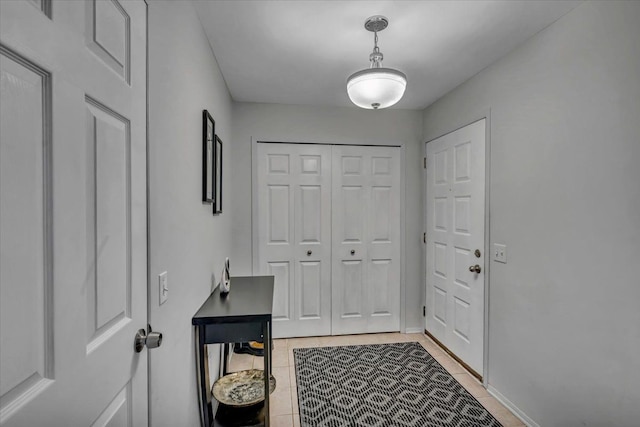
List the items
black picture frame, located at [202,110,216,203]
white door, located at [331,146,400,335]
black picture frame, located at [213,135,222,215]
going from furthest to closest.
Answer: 1. white door, located at [331,146,400,335]
2. black picture frame, located at [213,135,222,215]
3. black picture frame, located at [202,110,216,203]

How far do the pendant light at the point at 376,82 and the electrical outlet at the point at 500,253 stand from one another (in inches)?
48.5

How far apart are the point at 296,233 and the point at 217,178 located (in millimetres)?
1138

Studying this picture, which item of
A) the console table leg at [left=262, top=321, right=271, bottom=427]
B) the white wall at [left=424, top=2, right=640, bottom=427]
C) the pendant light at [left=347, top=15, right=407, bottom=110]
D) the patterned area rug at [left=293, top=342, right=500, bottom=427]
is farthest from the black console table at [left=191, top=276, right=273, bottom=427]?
the white wall at [left=424, top=2, right=640, bottom=427]

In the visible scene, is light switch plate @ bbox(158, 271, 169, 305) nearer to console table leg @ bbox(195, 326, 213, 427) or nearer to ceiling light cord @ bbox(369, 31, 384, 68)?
console table leg @ bbox(195, 326, 213, 427)

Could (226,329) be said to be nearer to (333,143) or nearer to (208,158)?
(208,158)

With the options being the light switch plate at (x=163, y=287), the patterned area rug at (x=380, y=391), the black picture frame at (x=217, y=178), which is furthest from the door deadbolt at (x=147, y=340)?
the patterned area rug at (x=380, y=391)

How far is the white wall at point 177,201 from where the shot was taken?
1055 mm

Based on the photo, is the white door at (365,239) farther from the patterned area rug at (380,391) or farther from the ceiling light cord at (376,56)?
the ceiling light cord at (376,56)

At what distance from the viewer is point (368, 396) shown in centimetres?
217

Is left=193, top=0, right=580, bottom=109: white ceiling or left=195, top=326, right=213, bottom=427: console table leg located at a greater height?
left=193, top=0, right=580, bottom=109: white ceiling

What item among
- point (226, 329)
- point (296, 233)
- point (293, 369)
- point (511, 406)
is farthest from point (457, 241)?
point (226, 329)

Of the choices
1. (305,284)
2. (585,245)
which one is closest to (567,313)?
(585,245)

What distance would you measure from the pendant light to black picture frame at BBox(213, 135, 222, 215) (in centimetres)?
97

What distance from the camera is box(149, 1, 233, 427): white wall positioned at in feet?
3.46
